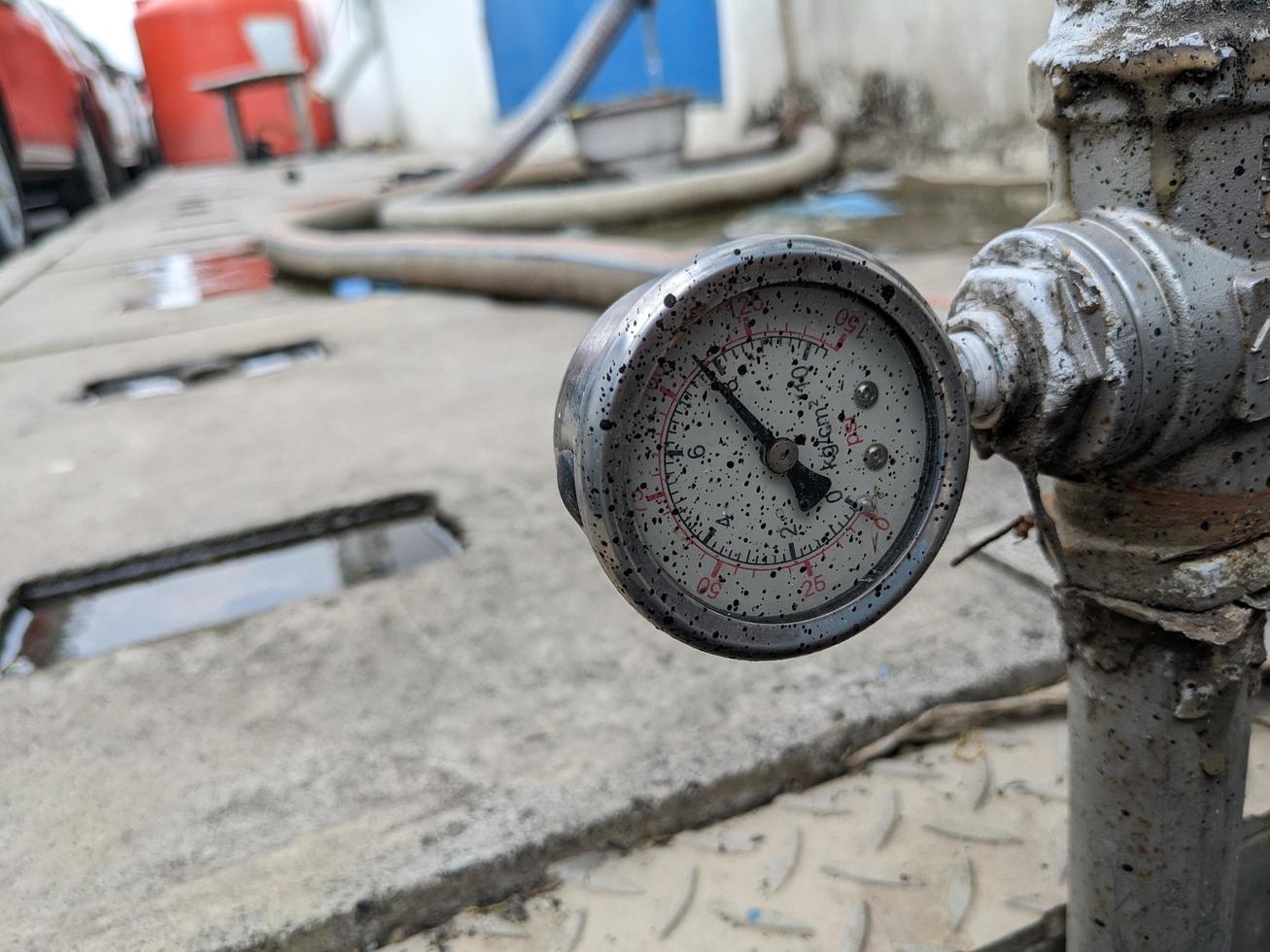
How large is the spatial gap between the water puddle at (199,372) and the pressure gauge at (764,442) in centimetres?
256

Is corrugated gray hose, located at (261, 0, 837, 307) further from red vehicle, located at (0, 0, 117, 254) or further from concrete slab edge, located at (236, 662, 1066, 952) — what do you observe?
red vehicle, located at (0, 0, 117, 254)

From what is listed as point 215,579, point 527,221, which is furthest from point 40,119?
point 215,579

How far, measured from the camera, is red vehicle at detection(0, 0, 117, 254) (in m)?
6.00

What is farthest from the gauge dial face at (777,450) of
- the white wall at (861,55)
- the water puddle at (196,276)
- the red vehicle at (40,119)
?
the red vehicle at (40,119)

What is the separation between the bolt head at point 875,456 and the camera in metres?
0.70

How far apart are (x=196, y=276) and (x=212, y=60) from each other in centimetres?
1054

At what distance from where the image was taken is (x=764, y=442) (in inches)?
26.3

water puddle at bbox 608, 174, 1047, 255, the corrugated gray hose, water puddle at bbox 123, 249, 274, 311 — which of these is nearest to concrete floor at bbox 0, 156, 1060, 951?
the corrugated gray hose

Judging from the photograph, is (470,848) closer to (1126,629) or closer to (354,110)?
(1126,629)

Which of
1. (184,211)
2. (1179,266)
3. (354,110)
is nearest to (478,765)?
(1179,266)

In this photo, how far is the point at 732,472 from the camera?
67cm

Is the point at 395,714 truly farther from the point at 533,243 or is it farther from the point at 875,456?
the point at 533,243

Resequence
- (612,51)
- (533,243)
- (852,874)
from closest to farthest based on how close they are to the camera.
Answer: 1. (852,874)
2. (533,243)
3. (612,51)

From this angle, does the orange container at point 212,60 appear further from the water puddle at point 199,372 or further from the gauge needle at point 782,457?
the gauge needle at point 782,457
